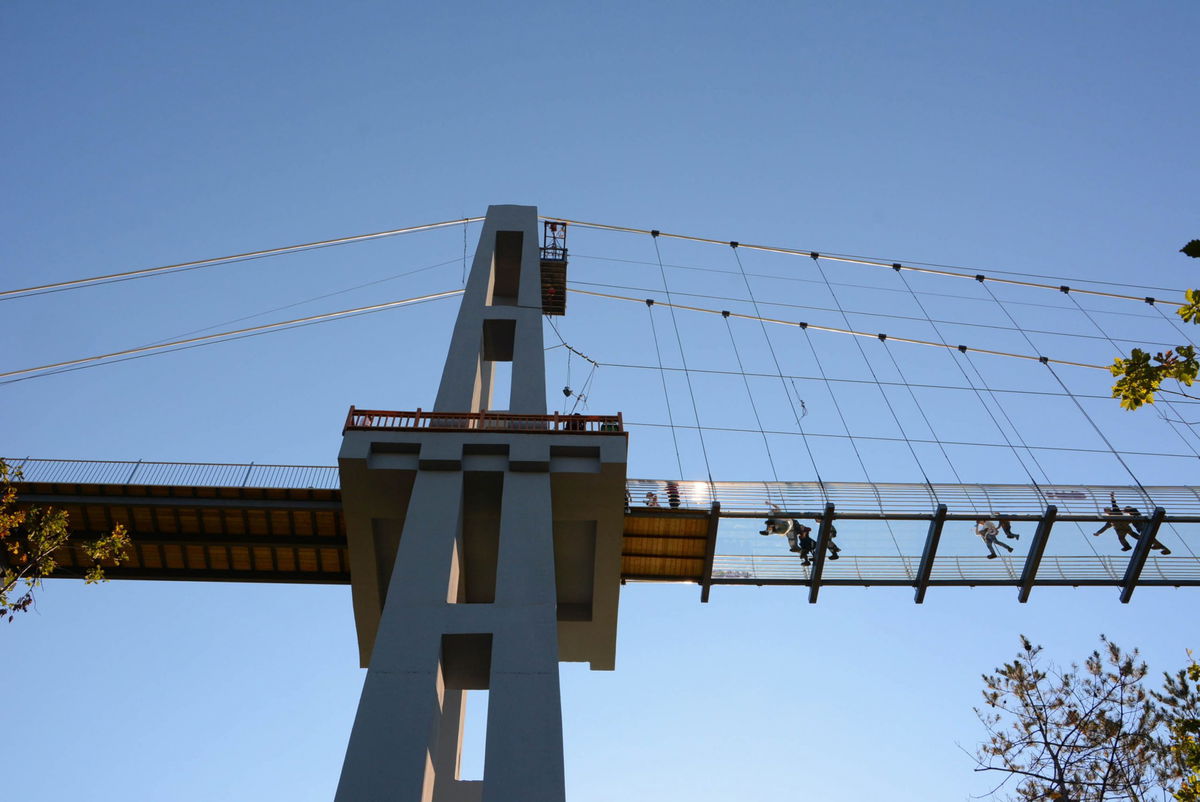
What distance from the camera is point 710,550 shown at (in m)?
21.5

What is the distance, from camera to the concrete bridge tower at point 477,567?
535 inches

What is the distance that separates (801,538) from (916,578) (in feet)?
10.4

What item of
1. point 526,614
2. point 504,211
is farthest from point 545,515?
point 504,211

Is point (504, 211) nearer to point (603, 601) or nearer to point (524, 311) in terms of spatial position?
point (524, 311)

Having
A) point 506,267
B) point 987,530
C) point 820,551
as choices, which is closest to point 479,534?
point 820,551

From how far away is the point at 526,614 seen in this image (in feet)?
51.9

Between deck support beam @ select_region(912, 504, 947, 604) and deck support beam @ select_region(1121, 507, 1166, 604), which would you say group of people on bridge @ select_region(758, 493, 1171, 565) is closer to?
deck support beam @ select_region(1121, 507, 1166, 604)

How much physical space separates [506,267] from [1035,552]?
19.9 metres

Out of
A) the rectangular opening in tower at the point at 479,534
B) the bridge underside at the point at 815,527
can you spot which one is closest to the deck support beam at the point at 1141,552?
the bridge underside at the point at 815,527

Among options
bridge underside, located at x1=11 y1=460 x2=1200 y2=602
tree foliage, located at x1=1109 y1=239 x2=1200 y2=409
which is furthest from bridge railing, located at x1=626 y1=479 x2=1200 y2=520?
tree foliage, located at x1=1109 y1=239 x2=1200 y2=409

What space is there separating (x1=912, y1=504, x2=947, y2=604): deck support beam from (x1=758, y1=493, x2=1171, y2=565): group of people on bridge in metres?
1.10

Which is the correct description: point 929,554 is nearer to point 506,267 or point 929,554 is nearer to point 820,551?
point 820,551

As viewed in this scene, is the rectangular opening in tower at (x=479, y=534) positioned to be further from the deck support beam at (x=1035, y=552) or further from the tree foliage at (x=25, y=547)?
the deck support beam at (x=1035, y=552)

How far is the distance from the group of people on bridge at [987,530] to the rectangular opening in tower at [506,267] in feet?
44.7
